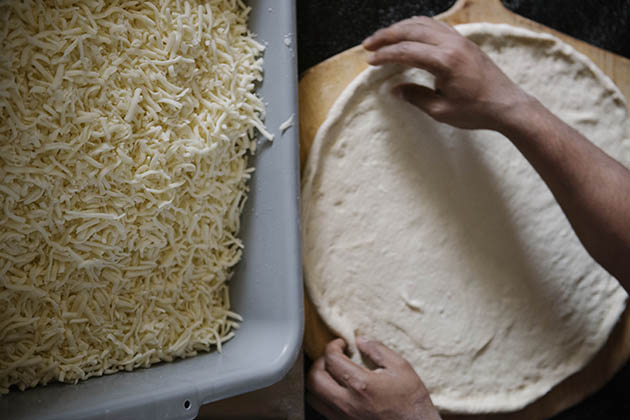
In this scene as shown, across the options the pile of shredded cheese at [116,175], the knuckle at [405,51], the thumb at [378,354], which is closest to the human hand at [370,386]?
the thumb at [378,354]

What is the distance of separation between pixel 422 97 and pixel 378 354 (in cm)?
52

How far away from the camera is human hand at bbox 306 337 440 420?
1.02 metres

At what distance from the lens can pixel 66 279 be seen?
2.59 ft

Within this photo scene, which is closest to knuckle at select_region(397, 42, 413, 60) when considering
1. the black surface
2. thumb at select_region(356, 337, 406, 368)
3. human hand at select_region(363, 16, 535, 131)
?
human hand at select_region(363, 16, 535, 131)

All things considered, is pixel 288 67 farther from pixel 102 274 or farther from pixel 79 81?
pixel 102 274

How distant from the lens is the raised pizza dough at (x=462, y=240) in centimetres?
108

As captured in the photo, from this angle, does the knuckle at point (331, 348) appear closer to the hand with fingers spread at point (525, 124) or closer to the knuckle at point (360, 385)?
the knuckle at point (360, 385)

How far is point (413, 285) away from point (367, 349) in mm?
164

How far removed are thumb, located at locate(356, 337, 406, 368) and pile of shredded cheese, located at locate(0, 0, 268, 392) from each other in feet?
0.94

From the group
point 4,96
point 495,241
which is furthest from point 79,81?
point 495,241

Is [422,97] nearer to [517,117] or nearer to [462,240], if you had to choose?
[517,117]

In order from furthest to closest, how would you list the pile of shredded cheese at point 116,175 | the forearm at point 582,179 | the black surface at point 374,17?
the black surface at point 374,17, the forearm at point 582,179, the pile of shredded cheese at point 116,175

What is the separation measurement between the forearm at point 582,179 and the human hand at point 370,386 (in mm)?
444

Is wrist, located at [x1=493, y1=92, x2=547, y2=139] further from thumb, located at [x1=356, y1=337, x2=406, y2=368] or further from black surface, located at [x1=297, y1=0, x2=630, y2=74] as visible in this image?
thumb, located at [x1=356, y1=337, x2=406, y2=368]
